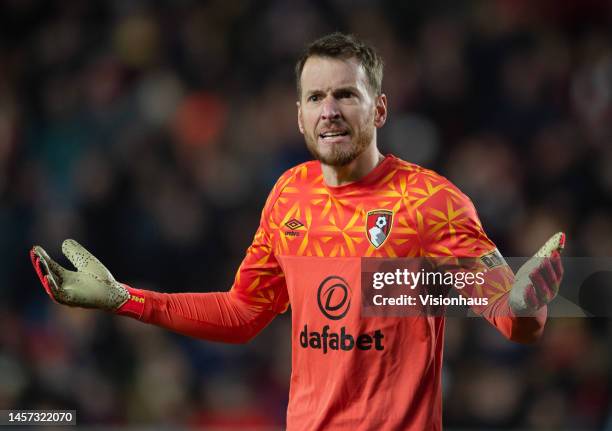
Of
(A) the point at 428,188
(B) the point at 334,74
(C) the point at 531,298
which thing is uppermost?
(B) the point at 334,74

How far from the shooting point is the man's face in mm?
3398

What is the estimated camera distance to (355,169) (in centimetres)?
346

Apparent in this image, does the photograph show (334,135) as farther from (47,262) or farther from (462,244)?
(47,262)

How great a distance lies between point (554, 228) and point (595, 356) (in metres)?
0.94

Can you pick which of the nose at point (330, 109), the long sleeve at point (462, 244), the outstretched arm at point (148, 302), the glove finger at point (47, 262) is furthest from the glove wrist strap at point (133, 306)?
the long sleeve at point (462, 244)

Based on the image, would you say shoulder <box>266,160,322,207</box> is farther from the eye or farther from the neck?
the eye

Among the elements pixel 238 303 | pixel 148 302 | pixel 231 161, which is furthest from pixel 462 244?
pixel 231 161

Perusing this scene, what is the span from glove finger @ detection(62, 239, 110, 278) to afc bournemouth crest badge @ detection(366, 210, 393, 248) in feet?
3.15

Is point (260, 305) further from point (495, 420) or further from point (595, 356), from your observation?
point (595, 356)

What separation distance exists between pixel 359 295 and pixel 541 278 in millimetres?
728

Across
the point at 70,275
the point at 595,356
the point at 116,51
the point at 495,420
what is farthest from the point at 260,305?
the point at 116,51

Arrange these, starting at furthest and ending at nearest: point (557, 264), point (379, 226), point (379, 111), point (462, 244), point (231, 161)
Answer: point (231, 161), point (379, 111), point (379, 226), point (462, 244), point (557, 264)

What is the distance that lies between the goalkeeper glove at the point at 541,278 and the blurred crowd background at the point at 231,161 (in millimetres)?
3370

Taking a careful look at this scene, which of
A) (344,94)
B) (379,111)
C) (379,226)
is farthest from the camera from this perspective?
(379,111)
